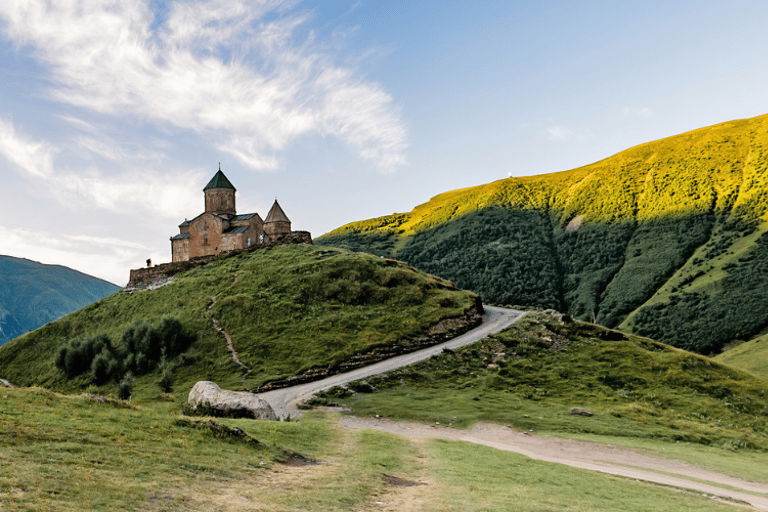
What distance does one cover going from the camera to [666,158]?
6122 inches

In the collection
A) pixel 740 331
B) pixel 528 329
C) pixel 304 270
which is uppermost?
pixel 304 270

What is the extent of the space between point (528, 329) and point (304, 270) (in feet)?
93.1

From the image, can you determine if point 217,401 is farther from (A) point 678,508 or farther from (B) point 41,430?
(A) point 678,508

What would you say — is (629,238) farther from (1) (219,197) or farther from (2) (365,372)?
(2) (365,372)

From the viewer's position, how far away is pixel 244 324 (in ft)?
160

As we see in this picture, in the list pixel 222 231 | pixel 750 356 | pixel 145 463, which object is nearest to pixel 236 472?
pixel 145 463

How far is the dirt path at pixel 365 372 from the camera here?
3238 cm

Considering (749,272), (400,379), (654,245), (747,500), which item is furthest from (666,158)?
(747,500)

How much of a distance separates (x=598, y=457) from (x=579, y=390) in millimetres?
14473

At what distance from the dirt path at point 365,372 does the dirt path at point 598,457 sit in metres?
5.48

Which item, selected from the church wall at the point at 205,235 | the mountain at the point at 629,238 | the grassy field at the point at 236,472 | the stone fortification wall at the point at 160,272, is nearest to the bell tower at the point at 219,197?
the church wall at the point at 205,235

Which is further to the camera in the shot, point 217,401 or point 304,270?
point 304,270

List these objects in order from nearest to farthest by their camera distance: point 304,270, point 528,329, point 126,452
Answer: point 126,452
point 528,329
point 304,270

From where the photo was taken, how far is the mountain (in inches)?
3802
